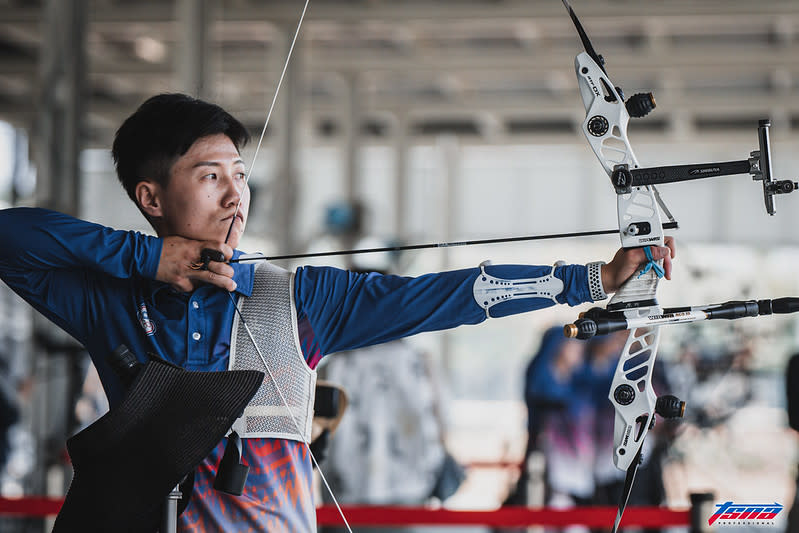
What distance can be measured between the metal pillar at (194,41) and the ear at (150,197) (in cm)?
398

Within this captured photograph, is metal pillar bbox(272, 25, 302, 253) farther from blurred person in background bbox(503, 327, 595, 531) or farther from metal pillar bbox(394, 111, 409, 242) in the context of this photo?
metal pillar bbox(394, 111, 409, 242)

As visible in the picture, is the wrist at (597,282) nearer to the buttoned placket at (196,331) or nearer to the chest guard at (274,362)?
the chest guard at (274,362)

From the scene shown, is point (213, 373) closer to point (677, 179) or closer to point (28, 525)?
point (677, 179)

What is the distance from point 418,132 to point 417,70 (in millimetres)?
3572

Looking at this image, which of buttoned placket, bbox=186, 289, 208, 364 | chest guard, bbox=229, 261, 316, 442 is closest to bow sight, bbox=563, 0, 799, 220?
chest guard, bbox=229, 261, 316, 442

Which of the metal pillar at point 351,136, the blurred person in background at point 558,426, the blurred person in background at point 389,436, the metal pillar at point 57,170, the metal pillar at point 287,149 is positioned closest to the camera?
the blurred person in background at point 389,436

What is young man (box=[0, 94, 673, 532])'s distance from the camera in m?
1.64

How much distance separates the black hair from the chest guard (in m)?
0.26

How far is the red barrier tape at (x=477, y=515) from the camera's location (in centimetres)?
282

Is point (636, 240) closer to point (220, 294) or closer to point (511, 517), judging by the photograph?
point (220, 294)

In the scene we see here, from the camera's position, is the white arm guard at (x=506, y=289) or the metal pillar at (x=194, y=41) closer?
the white arm guard at (x=506, y=289)

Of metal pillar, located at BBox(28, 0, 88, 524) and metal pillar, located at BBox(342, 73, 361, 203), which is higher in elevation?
metal pillar, located at BBox(342, 73, 361, 203)

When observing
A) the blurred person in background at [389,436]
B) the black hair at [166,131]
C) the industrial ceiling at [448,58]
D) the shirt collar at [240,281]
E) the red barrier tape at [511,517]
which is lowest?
the red barrier tape at [511,517]

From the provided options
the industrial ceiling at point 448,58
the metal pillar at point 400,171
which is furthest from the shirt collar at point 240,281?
the metal pillar at point 400,171
